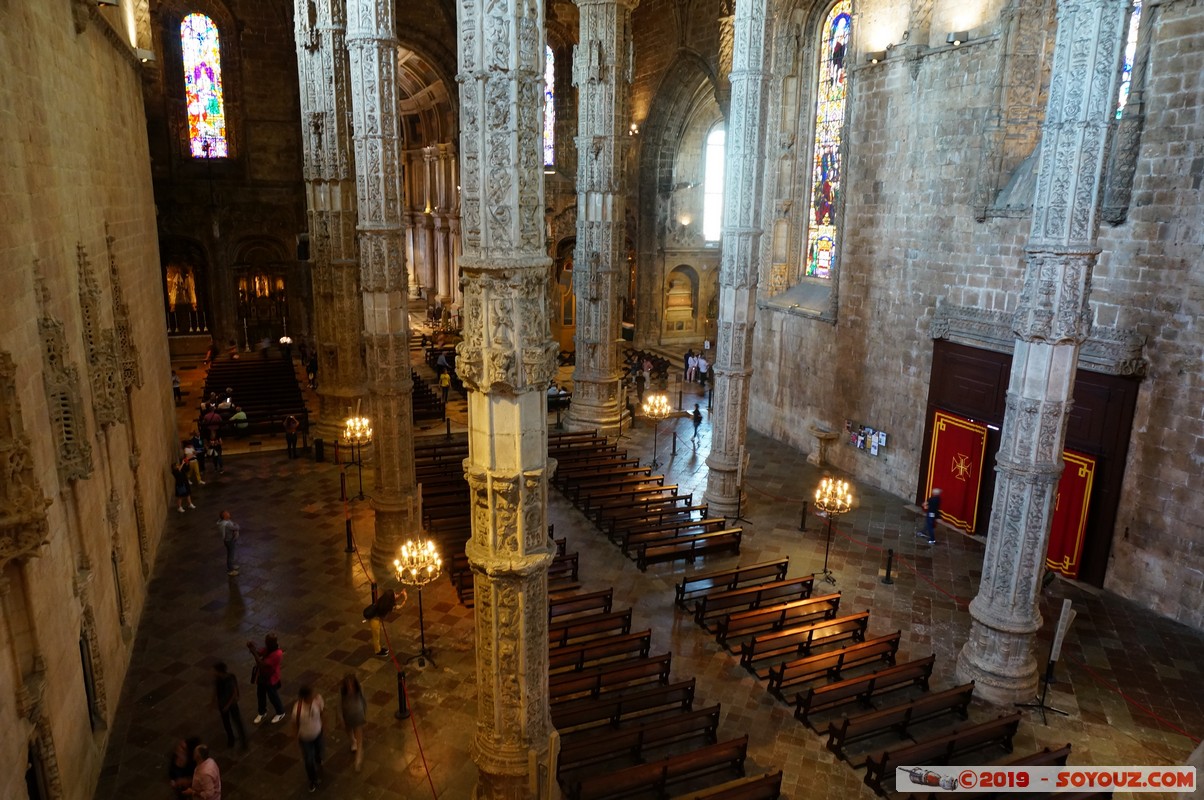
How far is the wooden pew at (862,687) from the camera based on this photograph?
34.0 feet

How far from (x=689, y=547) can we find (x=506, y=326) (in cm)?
916

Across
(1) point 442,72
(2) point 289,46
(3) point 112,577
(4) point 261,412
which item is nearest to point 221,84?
(2) point 289,46

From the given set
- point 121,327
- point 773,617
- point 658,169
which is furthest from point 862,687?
point 658,169

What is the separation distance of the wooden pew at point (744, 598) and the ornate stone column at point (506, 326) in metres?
5.41

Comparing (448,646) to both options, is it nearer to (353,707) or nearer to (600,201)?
(353,707)

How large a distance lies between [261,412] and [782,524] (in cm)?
1508

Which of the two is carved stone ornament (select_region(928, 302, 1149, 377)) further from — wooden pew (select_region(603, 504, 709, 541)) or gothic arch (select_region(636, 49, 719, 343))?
gothic arch (select_region(636, 49, 719, 343))

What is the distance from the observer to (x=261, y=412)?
74.4 ft

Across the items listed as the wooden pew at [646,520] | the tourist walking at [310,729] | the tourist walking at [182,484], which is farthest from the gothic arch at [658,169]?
the tourist walking at [310,729]

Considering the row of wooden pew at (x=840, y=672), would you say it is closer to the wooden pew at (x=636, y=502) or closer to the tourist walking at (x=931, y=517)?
the wooden pew at (x=636, y=502)

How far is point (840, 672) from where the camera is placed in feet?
37.5

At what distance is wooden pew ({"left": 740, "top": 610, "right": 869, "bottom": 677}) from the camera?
37.8 feet

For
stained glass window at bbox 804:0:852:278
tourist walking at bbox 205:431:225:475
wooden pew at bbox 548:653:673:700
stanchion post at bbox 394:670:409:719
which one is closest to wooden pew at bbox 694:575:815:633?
wooden pew at bbox 548:653:673:700

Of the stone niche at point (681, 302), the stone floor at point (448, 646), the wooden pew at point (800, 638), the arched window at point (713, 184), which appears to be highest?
the arched window at point (713, 184)
